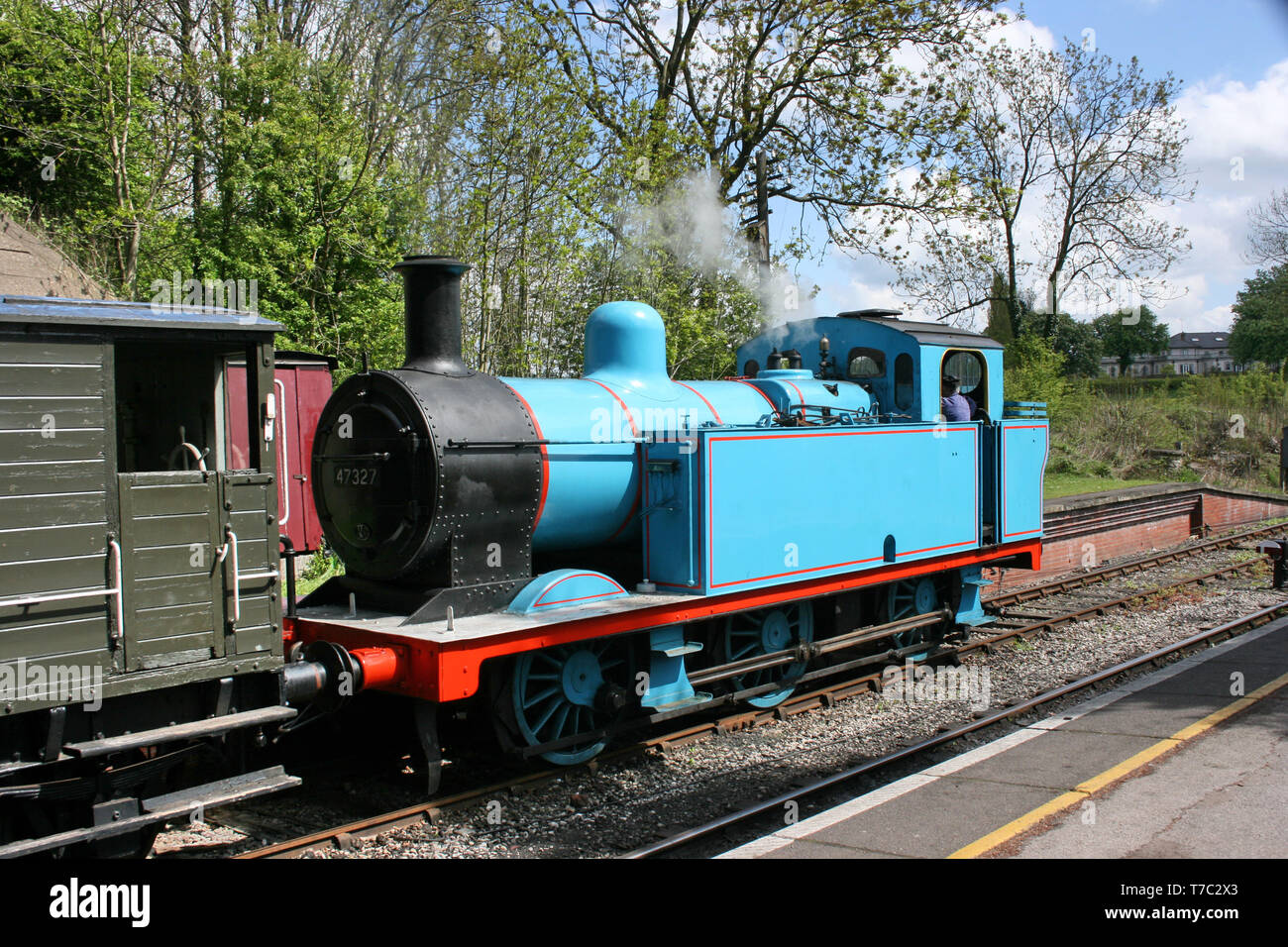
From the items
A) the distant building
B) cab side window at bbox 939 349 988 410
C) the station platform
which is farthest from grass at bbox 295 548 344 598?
the distant building

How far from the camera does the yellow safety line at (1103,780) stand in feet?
15.3

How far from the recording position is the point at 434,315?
639 centimetres

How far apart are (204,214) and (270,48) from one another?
298 centimetres

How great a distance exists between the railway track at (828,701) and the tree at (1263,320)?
35.7m

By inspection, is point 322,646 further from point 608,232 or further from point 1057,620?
point 608,232

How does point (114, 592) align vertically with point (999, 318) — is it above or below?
below

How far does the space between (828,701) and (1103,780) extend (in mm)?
2930

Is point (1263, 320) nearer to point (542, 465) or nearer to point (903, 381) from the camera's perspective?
point (903, 381)

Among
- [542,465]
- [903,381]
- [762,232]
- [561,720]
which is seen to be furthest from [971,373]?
[762,232]

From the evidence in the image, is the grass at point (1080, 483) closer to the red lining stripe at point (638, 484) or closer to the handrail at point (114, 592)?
the red lining stripe at point (638, 484)

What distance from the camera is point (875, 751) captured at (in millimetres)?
6984

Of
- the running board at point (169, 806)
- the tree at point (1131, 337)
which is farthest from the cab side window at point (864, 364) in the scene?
the tree at point (1131, 337)

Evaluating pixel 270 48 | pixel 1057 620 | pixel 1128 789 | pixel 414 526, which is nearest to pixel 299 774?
pixel 414 526

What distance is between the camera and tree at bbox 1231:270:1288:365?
45.4m
